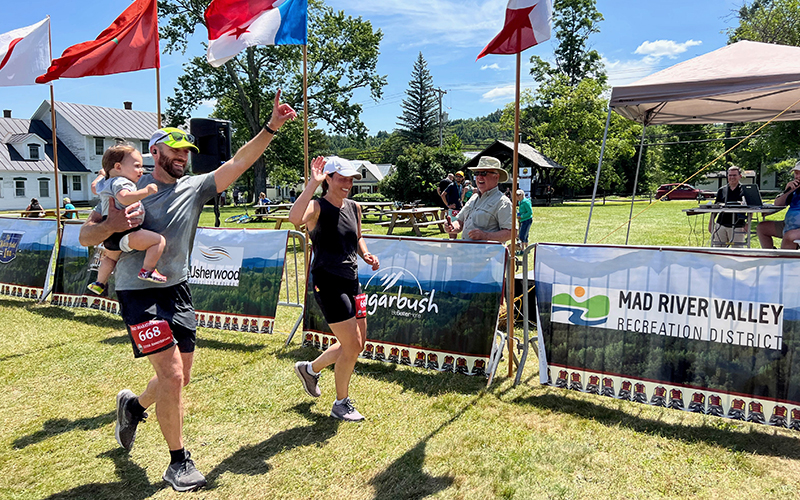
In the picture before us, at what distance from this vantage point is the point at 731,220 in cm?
948

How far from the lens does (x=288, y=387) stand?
4.84 metres

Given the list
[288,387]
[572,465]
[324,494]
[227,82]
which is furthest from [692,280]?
[227,82]

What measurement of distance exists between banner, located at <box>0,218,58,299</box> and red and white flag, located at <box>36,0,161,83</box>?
3295 mm

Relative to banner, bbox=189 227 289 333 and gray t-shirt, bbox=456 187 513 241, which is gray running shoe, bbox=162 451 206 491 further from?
gray t-shirt, bbox=456 187 513 241

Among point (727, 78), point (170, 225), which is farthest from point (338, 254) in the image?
point (727, 78)

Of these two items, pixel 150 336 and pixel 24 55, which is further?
pixel 24 55

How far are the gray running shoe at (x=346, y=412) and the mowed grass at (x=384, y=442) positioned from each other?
0.07 meters

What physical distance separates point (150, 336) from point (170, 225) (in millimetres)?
680

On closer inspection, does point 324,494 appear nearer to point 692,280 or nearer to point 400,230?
point 692,280

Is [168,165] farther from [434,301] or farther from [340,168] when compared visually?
[434,301]

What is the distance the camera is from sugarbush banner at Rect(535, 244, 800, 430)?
12.4 ft

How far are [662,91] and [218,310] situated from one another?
6.32m

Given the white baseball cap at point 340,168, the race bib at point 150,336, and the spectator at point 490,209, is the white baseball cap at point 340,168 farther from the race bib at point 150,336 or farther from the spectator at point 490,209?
the spectator at point 490,209

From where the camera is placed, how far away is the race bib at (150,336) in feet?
9.93
